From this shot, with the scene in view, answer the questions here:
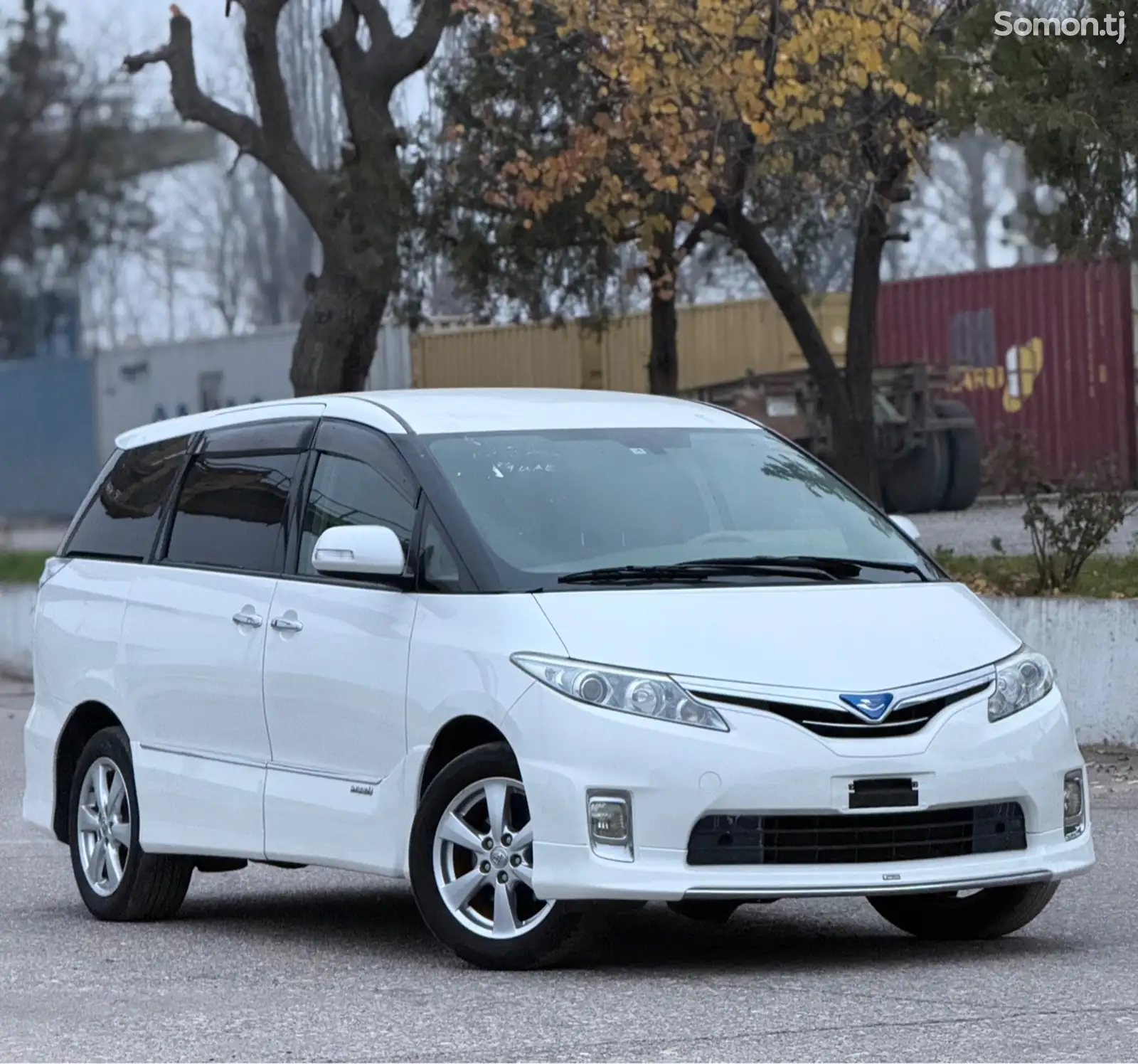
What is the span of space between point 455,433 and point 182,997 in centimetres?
193

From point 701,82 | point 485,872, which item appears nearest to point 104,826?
point 485,872

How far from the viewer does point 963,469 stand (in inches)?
1240

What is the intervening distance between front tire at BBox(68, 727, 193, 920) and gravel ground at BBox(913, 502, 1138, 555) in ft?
27.6

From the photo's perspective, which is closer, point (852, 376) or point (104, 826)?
point (104, 826)

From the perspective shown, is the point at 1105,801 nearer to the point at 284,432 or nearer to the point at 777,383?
the point at 284,432

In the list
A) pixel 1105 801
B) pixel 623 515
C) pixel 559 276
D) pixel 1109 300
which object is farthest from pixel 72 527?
pixel 1109 300

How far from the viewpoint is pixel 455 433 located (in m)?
8.07

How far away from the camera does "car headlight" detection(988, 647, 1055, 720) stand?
286 inches

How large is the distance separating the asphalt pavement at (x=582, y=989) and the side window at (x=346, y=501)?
1.26 m

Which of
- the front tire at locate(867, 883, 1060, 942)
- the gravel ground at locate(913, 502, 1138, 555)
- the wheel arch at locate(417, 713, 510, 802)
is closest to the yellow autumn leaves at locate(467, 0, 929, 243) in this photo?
the gravel ground at locate(913, 502, 1138, 555)

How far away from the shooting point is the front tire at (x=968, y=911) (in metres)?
7.70

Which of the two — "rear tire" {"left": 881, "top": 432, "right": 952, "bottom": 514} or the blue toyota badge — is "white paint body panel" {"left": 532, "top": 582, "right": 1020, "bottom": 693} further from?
"rear tire" {"left": 881, "top": 432, "right": 952, "bottom": 514}

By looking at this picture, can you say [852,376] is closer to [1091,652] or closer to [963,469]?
[963,469]

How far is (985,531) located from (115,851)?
18.0 m
